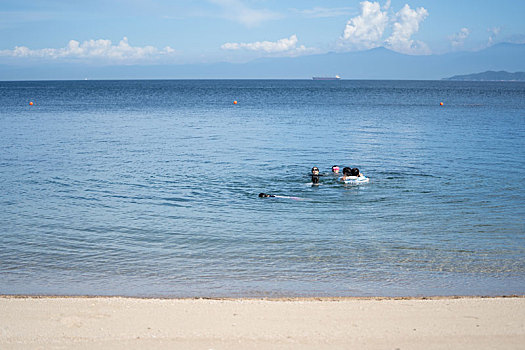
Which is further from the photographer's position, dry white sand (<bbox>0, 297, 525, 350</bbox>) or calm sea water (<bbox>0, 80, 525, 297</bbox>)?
calm sea water (<bbox>0, 80, 525, 297</bbox>)

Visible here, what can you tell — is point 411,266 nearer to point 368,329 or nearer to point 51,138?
point 368,329

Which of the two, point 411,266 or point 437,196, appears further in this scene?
point 437,196

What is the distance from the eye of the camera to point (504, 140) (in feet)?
117

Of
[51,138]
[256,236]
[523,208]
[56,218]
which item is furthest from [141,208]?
[51,138]

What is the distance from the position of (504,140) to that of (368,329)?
104 ft

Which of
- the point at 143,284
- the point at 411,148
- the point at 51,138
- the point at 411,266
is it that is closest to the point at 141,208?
the point at 143,284

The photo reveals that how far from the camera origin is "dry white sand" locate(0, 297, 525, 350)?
7523 mm

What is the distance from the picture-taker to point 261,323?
8188 mm

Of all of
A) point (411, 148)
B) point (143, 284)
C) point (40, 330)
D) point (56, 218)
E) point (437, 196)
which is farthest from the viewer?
point (411, 148)

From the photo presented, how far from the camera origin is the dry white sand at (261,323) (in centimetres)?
752

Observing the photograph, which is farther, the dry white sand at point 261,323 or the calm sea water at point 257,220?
the calm sea water at point 257,220

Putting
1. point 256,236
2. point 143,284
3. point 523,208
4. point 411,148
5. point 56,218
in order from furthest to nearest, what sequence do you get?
point 411,148 → point 523,208 → point 56,218 → point 256,236 → point 143,284

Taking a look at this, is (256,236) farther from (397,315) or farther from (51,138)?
(51,138)

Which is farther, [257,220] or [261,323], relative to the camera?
[257,220]
